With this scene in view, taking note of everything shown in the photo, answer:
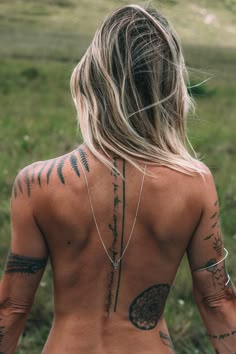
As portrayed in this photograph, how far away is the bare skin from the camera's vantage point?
2.63 metres

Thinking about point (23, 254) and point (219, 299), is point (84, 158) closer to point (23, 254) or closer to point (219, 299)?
point (23, 254)

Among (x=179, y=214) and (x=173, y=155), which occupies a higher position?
(x=173, y=155)

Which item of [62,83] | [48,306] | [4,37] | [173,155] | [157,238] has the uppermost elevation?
[173,155]

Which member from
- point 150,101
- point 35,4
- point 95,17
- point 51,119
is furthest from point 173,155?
point 35,4

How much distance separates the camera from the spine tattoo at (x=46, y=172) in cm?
264

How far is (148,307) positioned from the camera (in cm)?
278

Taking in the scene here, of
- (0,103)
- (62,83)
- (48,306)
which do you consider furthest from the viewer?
(62,83)

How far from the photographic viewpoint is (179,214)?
8.76 ft

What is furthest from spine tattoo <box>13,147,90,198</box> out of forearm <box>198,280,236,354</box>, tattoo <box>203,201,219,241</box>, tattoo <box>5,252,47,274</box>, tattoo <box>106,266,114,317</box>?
forearm <box>198,280,236,354</box>

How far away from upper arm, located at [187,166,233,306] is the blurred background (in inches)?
18.0

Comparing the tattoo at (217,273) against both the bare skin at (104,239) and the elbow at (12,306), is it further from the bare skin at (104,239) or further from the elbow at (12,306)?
the elbow at (12,306)

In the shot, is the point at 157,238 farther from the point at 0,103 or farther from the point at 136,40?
the point at 0,103

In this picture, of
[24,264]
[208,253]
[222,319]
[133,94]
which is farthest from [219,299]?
[133,94]

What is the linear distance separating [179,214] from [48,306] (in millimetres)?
3082
